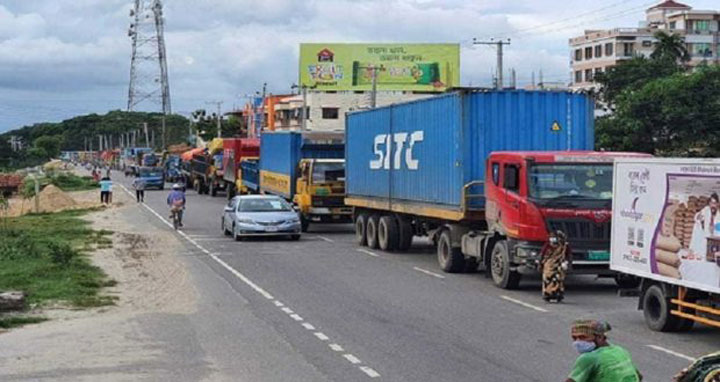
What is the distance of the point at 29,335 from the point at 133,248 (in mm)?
14665

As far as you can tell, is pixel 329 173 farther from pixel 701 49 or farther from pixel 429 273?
pixel 701 49

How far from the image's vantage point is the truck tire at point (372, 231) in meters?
28.5

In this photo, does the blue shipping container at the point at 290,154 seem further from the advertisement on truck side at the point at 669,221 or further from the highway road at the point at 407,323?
the advertisement on truck side at the point at 669,221

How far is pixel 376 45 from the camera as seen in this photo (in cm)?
8519

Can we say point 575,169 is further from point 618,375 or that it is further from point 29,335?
point 618,375

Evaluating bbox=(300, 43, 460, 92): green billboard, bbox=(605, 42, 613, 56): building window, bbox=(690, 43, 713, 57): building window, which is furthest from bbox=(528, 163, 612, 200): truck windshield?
bbox=(690, 43, 713, 57): building window

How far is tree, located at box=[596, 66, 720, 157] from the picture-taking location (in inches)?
2090

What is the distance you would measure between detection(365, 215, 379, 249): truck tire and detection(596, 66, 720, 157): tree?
86.5 ft

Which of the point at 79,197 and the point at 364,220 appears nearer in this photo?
the point at 364,220

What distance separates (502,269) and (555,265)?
80.2 inches

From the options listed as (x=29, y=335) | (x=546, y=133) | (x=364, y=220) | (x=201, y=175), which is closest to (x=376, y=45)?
(x=201, y=175)

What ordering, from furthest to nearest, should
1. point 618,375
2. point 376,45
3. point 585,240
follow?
point 376,45
point 585,240
point 618,375

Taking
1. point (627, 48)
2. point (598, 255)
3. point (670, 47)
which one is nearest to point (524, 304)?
point (598, 255)

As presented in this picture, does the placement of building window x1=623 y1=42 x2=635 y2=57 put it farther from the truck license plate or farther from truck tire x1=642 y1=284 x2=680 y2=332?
truck tire x1=642 y1=284 x2=680 y2=332
